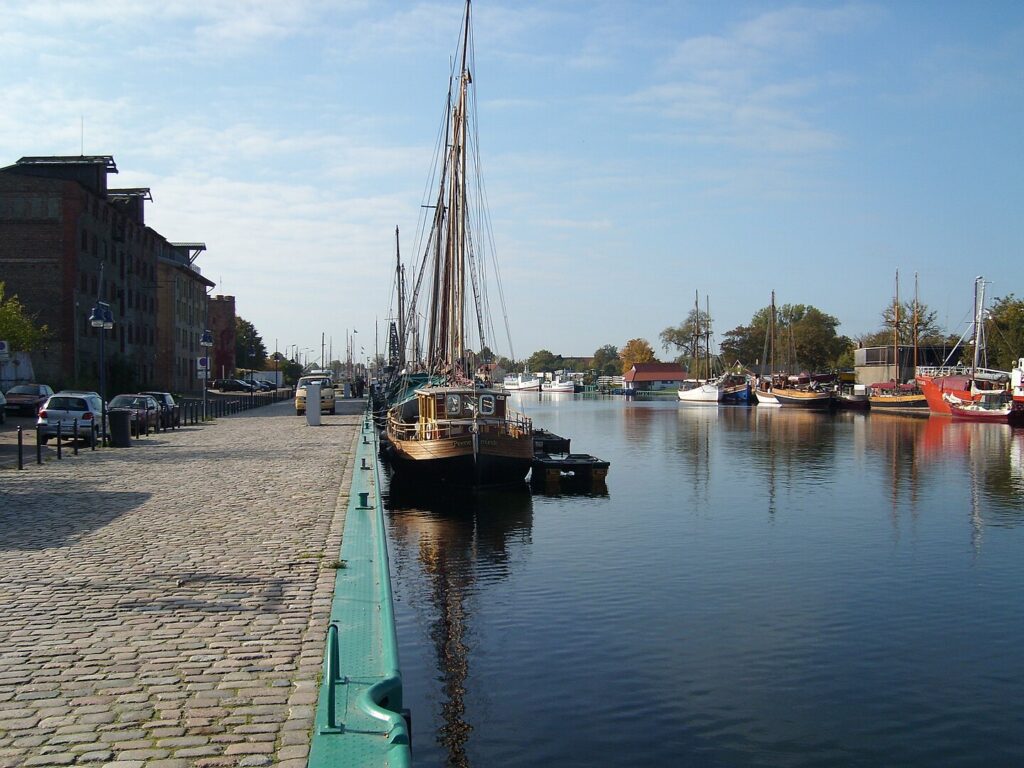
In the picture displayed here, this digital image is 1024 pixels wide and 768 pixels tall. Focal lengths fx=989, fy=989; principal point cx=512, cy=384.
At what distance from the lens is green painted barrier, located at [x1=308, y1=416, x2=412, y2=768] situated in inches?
230

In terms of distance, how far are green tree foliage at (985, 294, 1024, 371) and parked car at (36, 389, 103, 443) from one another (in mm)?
80448

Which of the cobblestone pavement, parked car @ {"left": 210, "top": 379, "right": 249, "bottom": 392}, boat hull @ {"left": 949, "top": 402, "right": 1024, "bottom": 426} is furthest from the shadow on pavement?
parked car @ {"left": 210, "top": 379, "right": 249, "bottom": 392}

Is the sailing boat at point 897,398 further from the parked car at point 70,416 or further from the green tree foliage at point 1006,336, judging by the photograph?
the parked car at point 70,416

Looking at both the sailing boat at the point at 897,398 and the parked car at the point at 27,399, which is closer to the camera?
the parked car at the point at 27,399

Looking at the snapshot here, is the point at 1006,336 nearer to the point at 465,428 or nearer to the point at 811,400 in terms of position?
the point at 811,400

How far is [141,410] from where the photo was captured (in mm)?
38281

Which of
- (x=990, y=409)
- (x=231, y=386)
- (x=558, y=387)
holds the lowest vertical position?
(x=990, y=409)

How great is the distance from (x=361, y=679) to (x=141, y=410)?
33800 millimetres

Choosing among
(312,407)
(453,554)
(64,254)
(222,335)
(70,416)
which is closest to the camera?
(453,554)

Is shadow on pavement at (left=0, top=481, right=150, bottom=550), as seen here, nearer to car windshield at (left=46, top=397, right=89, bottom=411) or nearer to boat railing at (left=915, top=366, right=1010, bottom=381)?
car windshield at (left=46, top=397, right=89, bottom=411)

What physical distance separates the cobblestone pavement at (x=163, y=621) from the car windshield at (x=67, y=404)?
13.8 meters

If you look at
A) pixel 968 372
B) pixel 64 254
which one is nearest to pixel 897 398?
pixel 968 372

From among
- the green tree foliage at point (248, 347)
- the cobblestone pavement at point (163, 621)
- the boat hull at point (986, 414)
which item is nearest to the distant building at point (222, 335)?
the green tree foliage at point (248, 347)

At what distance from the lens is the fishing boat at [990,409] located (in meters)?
65.6
